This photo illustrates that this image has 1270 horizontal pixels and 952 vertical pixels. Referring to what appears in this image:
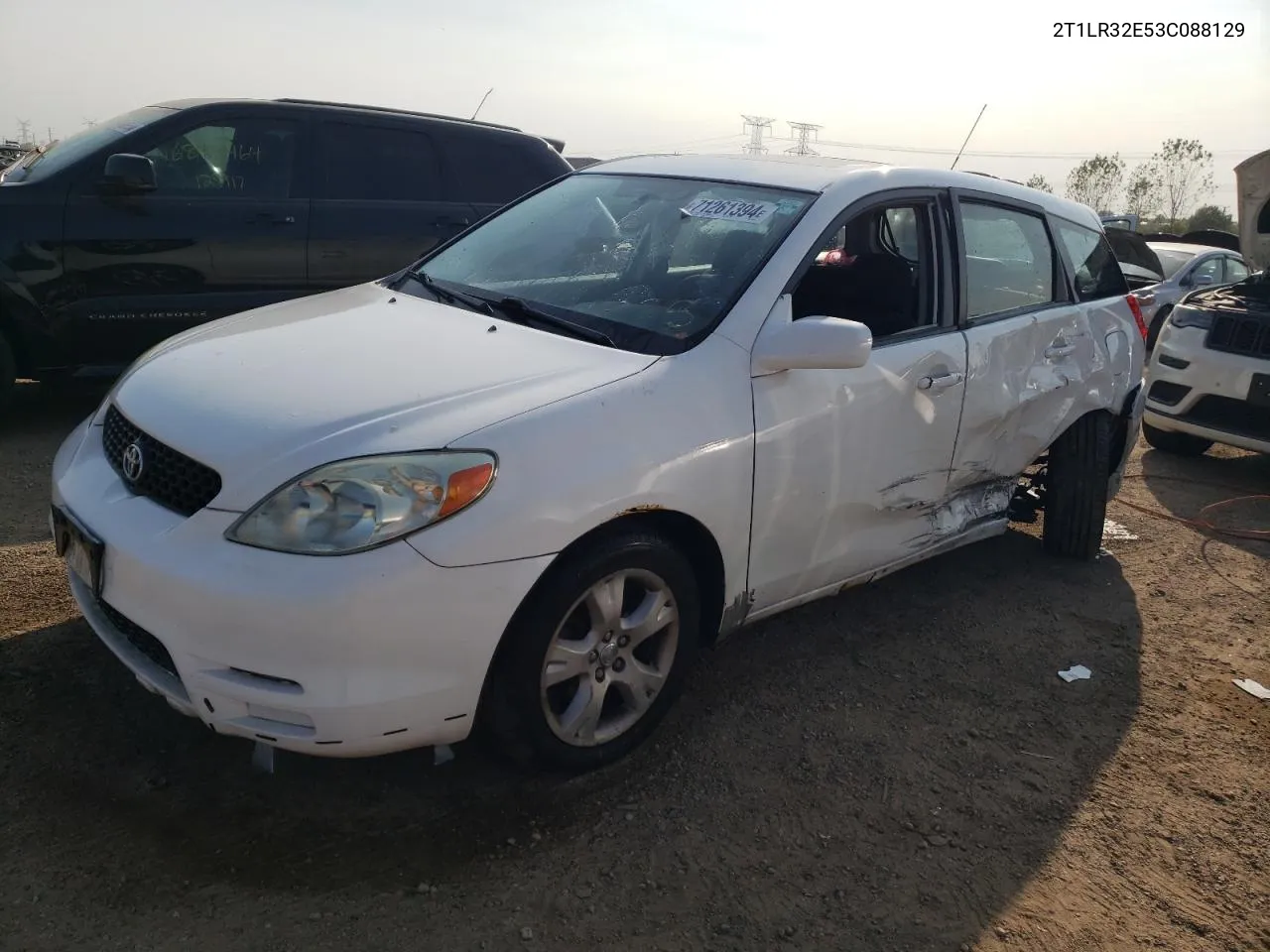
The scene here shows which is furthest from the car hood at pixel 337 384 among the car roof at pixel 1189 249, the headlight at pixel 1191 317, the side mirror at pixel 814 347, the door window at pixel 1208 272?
the car roof at pixel 1189 249

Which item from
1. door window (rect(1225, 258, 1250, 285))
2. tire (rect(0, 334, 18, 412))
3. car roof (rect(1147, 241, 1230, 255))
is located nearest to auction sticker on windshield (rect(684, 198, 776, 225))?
Result: tire (rect(0, 334, 18, 412))

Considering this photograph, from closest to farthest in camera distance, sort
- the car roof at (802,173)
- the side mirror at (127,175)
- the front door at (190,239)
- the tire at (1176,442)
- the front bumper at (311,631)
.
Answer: the front bumper at (311,631) < the car roof at (802,173) < the side mirror at (127,175) < the front door at (190,239) < the tire at (1176,442)

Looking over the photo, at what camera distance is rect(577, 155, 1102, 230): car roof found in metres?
3.54

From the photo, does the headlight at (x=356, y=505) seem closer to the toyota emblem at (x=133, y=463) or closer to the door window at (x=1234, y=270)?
the toyota emblem at (x=133, y=463)

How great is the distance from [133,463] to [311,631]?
0.80 m

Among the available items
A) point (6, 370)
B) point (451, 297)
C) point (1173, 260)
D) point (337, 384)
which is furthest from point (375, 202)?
point (1173, 260)

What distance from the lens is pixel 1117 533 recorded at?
5.46 metres

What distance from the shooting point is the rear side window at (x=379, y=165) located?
6180mm

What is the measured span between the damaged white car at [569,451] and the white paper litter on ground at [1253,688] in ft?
3.44

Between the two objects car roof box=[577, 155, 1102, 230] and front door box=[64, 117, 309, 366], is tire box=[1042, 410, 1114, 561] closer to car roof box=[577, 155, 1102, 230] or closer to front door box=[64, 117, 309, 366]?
car roof box=[577, 155, 1102, 230]

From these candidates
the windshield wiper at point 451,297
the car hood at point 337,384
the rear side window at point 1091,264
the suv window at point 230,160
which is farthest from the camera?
the suv window at point 230,160

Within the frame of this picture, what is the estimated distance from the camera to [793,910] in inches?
96.5

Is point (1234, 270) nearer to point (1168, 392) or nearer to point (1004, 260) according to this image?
point (1168, 392)

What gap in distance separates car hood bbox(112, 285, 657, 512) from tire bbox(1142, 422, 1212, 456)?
5.76 m
